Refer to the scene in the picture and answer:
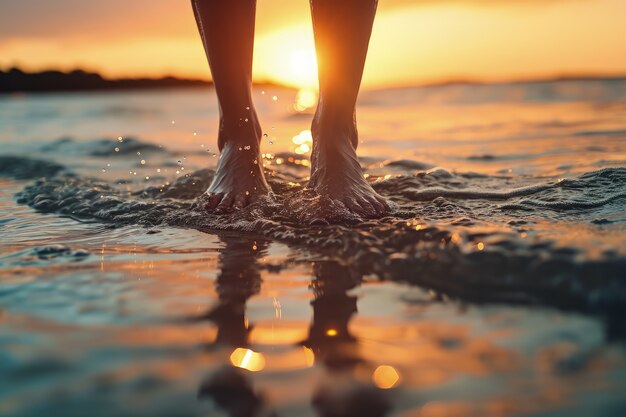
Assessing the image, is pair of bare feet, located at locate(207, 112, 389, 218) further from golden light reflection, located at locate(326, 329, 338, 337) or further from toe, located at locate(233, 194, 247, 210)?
golden light reflection, located at locate(326, 329, 338, 337)

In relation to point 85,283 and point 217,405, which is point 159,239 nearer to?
point 85,283

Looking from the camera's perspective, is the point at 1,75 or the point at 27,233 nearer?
the point at 27,233

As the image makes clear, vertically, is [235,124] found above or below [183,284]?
above

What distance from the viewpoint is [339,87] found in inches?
93.0

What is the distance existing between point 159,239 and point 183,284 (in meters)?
0.52

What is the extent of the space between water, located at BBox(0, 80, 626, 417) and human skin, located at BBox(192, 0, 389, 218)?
0.12 metres

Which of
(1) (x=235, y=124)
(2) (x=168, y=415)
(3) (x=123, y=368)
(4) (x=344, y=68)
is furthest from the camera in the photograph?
(1) (x=235, y=124)

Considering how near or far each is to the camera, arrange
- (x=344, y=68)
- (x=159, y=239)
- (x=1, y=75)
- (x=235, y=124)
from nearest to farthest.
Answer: (x=159, y=239) → (x=344, y=68) → (x=235, y=124) → (x=1, y=75)

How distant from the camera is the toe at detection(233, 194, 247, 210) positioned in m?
2.31

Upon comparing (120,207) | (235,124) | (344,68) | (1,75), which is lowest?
(120,207)

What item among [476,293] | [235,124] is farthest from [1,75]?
[476,293]

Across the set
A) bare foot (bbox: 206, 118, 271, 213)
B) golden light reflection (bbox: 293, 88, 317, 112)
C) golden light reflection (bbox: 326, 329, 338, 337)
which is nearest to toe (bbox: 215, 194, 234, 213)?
bare foot (bbox: 206, 118, 271, 213)

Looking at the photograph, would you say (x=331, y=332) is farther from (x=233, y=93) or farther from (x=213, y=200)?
(x=233, y=93)

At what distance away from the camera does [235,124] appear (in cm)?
261
